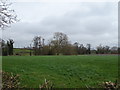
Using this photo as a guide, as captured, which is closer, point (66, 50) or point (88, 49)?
point (66, 50)

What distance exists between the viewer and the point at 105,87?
367 centimetres

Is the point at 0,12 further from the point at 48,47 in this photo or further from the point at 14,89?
the point at 48,47

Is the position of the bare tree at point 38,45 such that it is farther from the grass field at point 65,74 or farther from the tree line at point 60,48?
the grass field at point 65,74

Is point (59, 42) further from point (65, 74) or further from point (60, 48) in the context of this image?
point (65, 74)

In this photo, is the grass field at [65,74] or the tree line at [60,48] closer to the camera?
the grass field at [65,74]

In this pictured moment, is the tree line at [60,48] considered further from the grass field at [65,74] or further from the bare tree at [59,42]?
the grass field at [65,74]

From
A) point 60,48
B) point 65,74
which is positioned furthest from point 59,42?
point 65,74

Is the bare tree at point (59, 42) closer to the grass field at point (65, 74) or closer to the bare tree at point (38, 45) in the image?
the bare tree at point (38, 45)

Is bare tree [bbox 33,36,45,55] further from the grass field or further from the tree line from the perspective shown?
the grass field

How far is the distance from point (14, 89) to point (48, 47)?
2310 inches

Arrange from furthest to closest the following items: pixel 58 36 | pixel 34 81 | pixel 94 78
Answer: pixel 58 36
pixel 94 78
pixel 34 81

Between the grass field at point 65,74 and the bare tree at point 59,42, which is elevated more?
the bare tree at point 59,42

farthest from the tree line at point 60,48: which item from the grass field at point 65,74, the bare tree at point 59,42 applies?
the grass field at point 65,74

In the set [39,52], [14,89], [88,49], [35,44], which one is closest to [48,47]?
[39,52]
